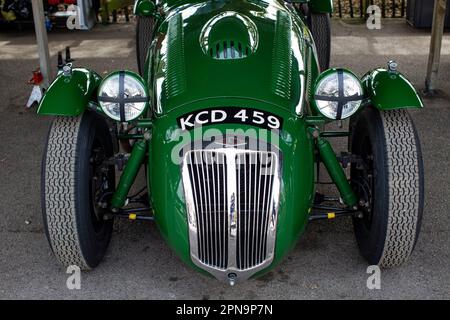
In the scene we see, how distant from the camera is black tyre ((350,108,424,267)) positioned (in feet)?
10.6

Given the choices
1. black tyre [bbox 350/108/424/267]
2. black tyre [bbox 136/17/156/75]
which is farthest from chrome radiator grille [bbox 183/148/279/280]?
black tyre [bbox 136/17/156/75]

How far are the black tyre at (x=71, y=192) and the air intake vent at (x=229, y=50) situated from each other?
31.0 inches

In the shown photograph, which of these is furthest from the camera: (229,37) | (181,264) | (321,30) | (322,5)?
(321,30)

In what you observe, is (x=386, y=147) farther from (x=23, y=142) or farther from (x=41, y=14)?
(x=41, y=14)

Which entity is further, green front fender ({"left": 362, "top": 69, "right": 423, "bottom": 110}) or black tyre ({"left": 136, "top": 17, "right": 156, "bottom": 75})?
black tyre ({"left": 136, "top": 17, "right": 156, "bottom": 75})

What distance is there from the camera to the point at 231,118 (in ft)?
10.0

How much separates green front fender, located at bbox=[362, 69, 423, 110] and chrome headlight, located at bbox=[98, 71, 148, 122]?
4.03 ft

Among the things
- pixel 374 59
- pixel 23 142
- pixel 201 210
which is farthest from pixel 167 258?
pixel 374 59

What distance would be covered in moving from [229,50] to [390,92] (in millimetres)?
890

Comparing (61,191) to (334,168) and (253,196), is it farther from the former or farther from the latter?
(334,168)

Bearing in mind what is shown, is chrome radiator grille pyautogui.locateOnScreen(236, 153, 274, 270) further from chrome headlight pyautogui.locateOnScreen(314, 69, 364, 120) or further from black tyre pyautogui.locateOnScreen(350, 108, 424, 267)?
black tyre pyautogui.locateOnScreen(350, 108, 424, 267)

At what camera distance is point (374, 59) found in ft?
25.4

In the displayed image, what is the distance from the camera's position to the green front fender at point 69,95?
337 centimetres

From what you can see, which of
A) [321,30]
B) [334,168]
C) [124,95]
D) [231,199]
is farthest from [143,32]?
[231,199]
